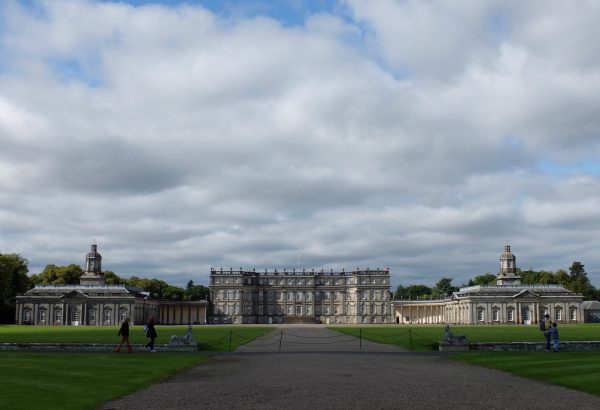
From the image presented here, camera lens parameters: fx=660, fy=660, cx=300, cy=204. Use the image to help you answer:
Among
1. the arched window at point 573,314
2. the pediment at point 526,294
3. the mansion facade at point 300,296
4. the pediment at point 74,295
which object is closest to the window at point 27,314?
the pediment at point 74,295

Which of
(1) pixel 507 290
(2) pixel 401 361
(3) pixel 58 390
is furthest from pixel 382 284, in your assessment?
(3) pixel 58 390

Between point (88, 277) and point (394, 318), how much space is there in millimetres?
66836

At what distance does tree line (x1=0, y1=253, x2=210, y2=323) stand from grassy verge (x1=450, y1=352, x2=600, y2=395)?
9104 centimetres

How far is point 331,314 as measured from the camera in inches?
5856

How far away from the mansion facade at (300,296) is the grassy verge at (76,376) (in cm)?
11553

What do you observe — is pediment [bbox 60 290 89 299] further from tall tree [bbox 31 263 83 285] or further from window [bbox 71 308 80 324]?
tall tree [bbox 31 263 83 285]

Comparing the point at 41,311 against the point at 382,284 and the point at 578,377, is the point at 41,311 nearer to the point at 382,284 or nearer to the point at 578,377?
the point at 382,284

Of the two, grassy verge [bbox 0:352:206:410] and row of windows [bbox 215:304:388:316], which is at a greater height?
grassy verge [bbox 0:352:206:410]

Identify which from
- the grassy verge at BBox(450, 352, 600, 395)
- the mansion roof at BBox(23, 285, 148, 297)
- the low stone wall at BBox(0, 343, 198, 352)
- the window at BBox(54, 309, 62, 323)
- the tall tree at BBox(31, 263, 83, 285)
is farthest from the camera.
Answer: the tall tree at BBox(31, 263, 83, 285)

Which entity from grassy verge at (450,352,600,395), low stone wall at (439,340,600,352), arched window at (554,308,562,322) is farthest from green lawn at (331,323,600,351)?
arched window at (554,308,562,322)

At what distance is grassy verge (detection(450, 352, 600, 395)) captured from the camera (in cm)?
1905

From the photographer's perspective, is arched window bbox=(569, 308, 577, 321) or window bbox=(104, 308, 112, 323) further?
arched window bbox=(569, 308, 577, 321)

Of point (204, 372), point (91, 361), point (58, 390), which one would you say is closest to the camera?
point (58, 390)

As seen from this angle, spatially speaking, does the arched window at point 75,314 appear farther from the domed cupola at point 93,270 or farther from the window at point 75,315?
the domed cupola at point 93,270
